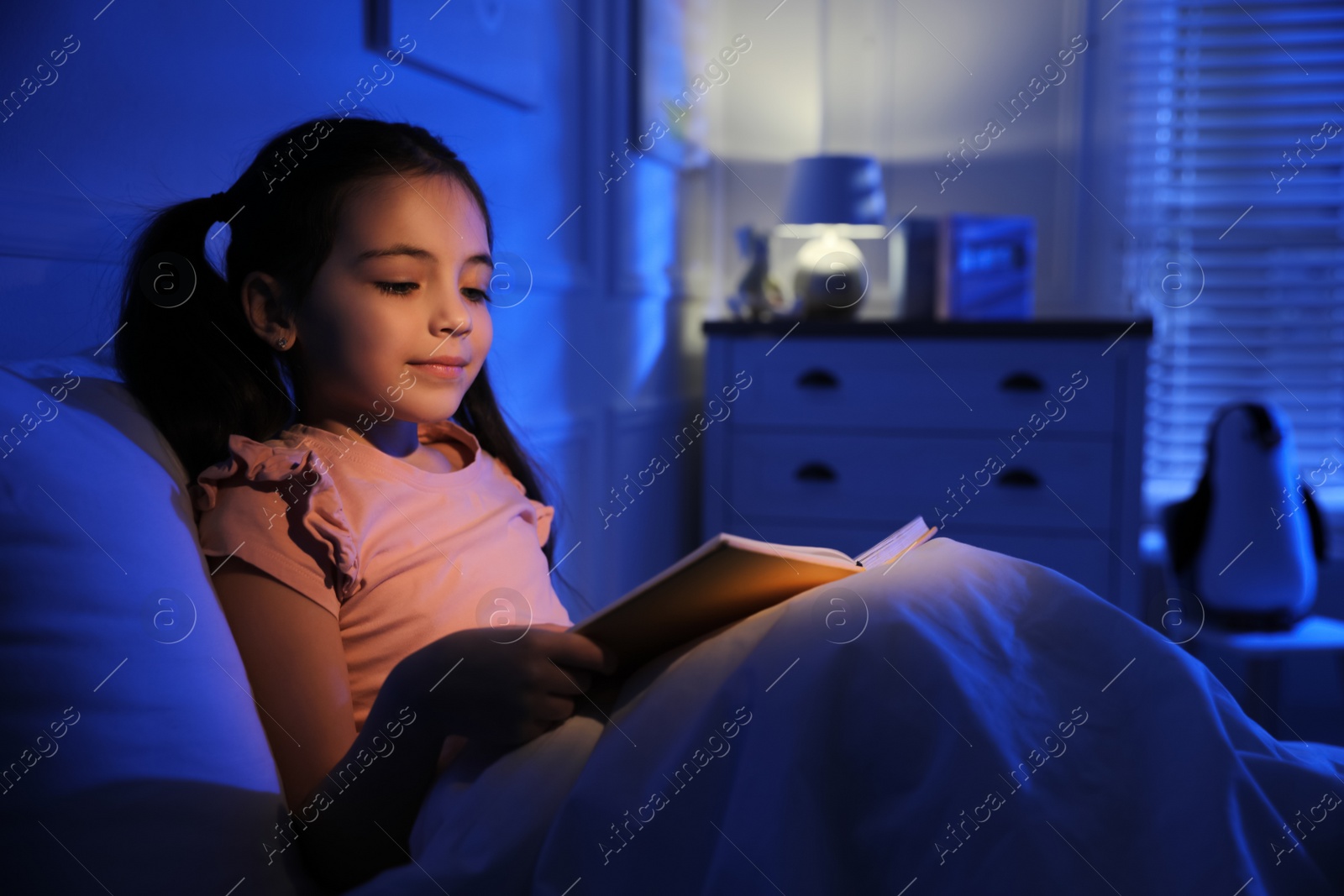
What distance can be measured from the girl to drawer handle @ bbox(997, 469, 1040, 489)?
5.71ft

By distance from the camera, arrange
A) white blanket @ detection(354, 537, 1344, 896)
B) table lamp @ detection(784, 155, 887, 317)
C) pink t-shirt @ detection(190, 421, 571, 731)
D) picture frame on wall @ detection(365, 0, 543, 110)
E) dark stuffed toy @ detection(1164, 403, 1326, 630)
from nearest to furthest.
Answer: white blanket @ detection(354, 537, 1344, 896), pink t-shirt @ detection(190, 421, 571, 731), picture frame on wall @ detection(365, 0, 543, 110), dark stuffed toy @ detection(1164, 403, 1326, 630), table lamp @ detection(784, 155, 887, 317)

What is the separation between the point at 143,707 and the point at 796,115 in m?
2.94

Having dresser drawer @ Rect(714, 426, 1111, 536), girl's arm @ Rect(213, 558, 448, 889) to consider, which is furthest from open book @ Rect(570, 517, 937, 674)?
dresser drawer @ Rect(714, 426, 1111, 536)

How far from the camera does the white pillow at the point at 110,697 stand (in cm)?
56

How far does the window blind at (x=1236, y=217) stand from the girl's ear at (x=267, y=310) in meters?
2.73

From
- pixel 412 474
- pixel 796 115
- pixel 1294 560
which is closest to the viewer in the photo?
pixel 412 474

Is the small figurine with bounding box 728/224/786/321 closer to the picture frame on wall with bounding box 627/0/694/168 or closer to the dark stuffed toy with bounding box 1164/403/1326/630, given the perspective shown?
the picture frame on wall with bounding box 627/0/694/168

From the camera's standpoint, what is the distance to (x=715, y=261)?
3.27 m

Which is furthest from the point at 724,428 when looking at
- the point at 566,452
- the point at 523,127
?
the point at 523,127

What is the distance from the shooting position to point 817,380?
8.59ft

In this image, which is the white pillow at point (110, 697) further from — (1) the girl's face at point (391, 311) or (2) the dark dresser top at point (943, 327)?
(2) the dark dresser top at point (943, 327)

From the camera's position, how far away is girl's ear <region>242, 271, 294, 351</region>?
0.88 m

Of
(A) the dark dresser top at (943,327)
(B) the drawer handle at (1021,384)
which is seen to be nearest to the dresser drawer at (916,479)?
(B) the drawer handle at (1021,384)

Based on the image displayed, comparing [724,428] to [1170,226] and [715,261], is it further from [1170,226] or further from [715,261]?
[1170,226]
